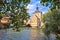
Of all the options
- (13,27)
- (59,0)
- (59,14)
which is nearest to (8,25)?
(13,27)

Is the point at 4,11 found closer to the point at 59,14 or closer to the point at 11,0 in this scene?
the point at 11,0

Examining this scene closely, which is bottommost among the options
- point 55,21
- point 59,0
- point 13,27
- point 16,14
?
point 55,21

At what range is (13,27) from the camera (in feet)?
15.5

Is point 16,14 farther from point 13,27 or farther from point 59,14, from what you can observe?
point 59,14

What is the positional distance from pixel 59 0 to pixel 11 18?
1.24 metres

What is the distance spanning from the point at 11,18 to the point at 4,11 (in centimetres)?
24

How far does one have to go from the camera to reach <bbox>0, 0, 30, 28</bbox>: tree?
15.0 ft

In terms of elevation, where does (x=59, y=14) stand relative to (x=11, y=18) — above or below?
below

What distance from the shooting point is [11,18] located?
4711 mm

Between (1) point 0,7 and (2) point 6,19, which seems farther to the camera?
(2) point 6,19

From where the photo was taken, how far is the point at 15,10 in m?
4.66

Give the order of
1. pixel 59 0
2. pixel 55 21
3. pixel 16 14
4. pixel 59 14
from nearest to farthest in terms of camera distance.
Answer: pixel 59 0, pixel 16 14, pixel 59 14, pixel 55 21

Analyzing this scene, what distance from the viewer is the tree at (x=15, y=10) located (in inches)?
180

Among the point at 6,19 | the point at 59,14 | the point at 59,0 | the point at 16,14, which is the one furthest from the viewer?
the point at 59,14
